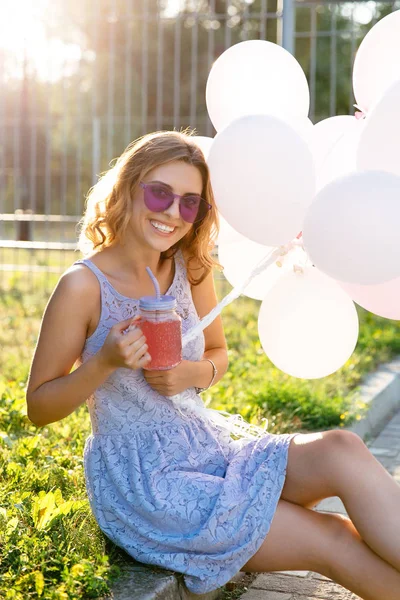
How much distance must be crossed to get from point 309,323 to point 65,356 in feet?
2.47

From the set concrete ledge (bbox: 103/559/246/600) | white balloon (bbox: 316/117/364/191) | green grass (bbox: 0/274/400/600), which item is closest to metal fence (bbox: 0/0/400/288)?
green grass (bbox: 0/274/400/600)

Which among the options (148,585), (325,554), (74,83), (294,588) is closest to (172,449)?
(148,585)

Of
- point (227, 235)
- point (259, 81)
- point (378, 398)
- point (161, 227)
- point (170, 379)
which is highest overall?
point (259, 81)

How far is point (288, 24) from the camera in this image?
581 cm

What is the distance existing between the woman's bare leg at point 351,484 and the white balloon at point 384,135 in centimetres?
74

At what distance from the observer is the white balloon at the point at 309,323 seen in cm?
263

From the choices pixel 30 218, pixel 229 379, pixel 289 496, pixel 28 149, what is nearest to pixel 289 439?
pixel 289 496

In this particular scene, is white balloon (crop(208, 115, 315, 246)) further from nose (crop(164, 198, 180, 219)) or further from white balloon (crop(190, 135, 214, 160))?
white balloon (crop(190, 135, 214, 160))

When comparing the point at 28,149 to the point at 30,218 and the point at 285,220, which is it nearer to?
the point at 30,218

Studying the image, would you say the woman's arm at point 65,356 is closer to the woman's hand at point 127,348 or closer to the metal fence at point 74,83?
the woman's hand at point 127,348

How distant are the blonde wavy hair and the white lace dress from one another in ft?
0.46

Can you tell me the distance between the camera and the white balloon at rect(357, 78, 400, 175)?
217 centimetres

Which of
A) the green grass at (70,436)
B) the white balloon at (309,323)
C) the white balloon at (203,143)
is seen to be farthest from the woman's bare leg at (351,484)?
the white balloon at (203,143)

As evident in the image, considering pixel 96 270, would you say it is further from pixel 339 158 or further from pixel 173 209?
pixel 339 158
